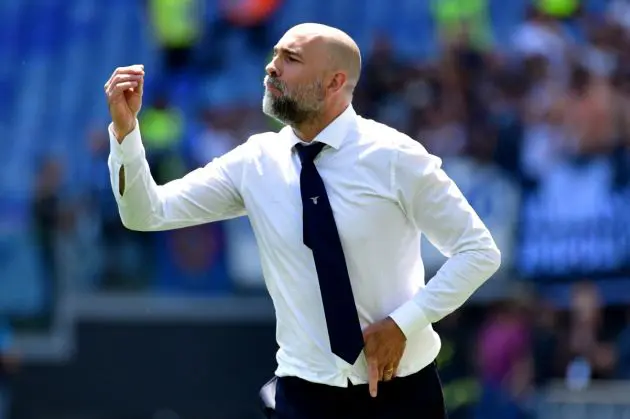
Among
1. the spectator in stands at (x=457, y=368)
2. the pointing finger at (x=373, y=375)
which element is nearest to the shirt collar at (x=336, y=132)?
the pointing finger at (x=373, y=375)

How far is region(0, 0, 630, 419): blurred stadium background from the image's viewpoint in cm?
1130

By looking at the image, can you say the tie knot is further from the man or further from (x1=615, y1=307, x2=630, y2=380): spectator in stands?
(x1=615, y1=307, x2=630, y2=380): spectator in stands

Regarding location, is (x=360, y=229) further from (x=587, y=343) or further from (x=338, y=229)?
(x=587, y=343)

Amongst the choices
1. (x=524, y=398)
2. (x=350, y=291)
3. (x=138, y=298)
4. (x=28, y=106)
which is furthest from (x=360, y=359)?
(x=28, y=106)

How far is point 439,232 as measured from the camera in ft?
14.9

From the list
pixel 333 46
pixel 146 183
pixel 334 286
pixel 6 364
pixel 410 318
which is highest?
pixel 333 46

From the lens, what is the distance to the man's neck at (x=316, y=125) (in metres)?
4.71

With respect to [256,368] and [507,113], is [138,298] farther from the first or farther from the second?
[507,113]

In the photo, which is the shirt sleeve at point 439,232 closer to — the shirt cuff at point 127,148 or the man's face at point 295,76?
the man's face at point 295,76

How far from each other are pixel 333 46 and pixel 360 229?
2.02 feet

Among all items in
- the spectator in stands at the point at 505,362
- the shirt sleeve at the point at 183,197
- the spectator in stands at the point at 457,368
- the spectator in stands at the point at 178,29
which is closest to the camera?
the shirt sleeve at the point at 183,197

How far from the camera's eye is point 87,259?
1266 cm

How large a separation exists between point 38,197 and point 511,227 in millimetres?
4382

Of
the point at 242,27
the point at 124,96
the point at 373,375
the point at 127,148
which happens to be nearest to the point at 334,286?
the point at 373,375
